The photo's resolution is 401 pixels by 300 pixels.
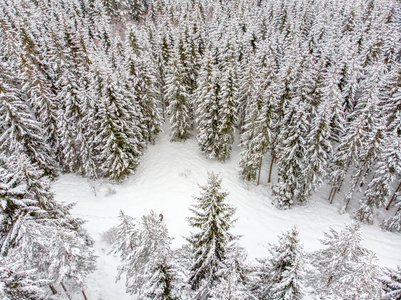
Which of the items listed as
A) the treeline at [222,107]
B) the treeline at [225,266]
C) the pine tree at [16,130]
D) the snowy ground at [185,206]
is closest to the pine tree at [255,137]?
the treeline at [222,107]

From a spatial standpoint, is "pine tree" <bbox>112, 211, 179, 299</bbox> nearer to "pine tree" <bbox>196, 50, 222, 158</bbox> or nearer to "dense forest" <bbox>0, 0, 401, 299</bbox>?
"dense forest" <bbox>0, 0, 401, 299</bbox>

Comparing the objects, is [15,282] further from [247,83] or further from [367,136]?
[367,136]

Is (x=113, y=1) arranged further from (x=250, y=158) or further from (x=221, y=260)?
(x=221, y=260)

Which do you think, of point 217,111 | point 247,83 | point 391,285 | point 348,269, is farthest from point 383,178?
point 217,111

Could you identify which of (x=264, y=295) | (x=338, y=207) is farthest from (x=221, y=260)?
(x=338, y=207)

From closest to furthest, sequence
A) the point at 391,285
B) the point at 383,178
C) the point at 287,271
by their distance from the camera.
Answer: the point at 391,285 → the point at 287,271 → the point at 383,178

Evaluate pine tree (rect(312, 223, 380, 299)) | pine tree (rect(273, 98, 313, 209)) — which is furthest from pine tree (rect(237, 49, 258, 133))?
pine tree (rect(312, 223, 380, 299))

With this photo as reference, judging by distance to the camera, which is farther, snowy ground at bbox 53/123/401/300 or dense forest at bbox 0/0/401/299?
dense forest at bbox 0/0/401/299
